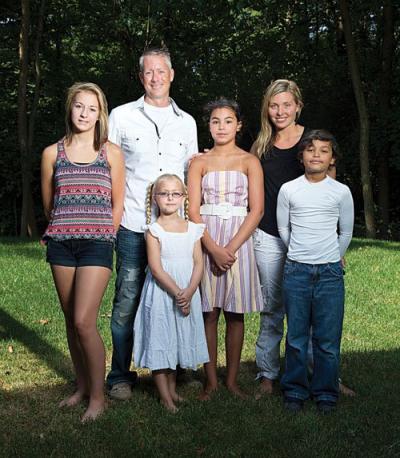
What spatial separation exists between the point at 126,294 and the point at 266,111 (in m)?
1.58

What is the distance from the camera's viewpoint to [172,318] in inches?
185

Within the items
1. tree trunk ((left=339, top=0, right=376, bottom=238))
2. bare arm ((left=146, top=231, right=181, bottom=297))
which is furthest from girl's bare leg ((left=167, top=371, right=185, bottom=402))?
tree trunk ((left=339, top=0, right=376, bottom=238))

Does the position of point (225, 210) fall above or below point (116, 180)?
below

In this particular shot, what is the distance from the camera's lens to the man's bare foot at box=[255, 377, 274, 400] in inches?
198

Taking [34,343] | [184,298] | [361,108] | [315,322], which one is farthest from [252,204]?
[361,108]

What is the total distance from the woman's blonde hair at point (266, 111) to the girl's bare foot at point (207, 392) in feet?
5.37

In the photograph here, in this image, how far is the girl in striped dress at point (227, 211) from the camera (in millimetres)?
4770

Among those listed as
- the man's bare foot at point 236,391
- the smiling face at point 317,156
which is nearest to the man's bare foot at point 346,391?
the man's bare foot at point 236,391

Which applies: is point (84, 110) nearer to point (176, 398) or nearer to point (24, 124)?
point (176, 398)

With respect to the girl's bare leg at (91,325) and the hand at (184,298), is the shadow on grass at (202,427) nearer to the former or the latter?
the girl's bare leg at (91,325)

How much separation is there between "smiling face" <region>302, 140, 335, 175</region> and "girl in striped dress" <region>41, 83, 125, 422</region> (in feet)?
3.91

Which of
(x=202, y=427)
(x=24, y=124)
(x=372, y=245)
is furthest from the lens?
(x=24, y=124)

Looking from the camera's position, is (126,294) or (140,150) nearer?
(140,150)

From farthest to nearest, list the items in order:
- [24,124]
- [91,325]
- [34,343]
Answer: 1. [24,124]
2. [34,343]
3. [91,325]
